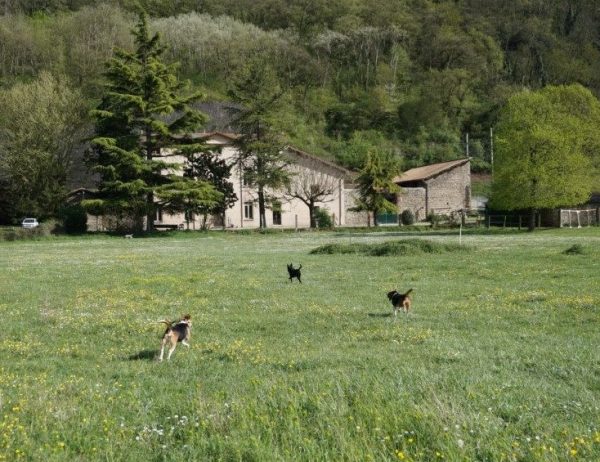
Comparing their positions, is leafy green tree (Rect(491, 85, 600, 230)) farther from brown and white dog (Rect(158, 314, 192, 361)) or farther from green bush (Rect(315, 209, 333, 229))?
brown and white dog (Rect(158, 314, 192, 361))

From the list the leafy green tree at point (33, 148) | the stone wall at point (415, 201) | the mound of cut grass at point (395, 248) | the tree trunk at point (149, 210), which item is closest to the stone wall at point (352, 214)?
the stone wall at point (415, 201)

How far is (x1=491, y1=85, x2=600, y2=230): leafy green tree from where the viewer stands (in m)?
49.3

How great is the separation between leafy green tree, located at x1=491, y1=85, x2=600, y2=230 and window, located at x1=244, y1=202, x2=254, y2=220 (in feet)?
96.6

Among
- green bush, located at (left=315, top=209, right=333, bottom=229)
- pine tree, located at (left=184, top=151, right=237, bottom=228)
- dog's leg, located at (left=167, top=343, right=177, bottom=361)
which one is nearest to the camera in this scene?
dog's leg, located at (left=167, top=343, right=177, bottom=361)

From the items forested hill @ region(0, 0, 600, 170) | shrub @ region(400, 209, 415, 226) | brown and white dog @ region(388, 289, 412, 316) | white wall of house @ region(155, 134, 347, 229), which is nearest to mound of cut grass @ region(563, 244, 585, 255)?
brown and white dog @ region(388, 289, 412, 316)

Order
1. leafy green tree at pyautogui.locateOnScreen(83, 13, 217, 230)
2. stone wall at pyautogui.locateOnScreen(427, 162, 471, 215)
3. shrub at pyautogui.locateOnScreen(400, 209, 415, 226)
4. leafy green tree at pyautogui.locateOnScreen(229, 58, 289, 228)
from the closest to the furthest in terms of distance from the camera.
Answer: leafy green tree at pyautogui.locateOnScreen(83, 13, 217, 230) → leafy green tree at pyautogui.locateOnScreen(229, 58, 289, 228) → shrub at pyautogui.locateOnScreen(400, 209, 415, 226) → stone wall at pyautogui.locateOnScreen(427, 162, 471, 215)

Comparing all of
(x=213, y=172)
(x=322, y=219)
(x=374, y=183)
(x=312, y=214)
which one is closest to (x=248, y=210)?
(x=213, y=172)

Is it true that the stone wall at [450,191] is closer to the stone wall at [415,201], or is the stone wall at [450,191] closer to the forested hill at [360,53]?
the stone wall at [415,201]

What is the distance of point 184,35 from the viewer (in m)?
126

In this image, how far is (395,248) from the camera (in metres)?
29.6

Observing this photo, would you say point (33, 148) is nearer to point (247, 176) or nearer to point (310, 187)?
point (247, 176)

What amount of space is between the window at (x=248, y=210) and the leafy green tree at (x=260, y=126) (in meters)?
9.18

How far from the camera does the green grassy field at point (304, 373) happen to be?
5.34 meters

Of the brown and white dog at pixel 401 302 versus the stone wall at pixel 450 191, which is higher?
the stone wall at pixel 450 191
